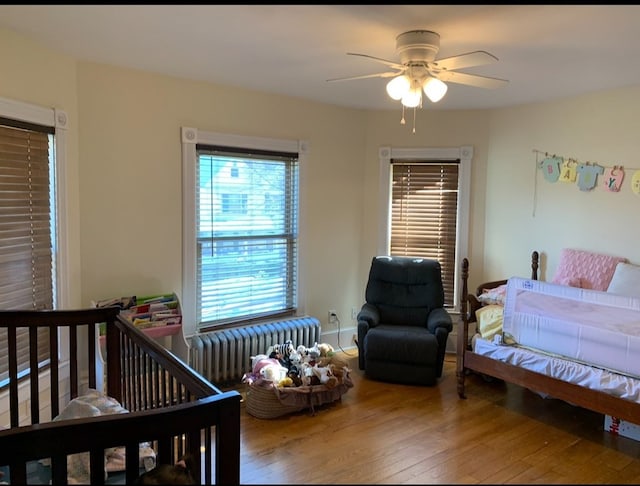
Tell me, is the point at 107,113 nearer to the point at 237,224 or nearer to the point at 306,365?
the point at 237,224

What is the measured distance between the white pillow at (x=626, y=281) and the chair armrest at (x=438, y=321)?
117 cm

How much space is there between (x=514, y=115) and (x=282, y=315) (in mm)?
2757

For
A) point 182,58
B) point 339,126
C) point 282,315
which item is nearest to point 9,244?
point 182,58

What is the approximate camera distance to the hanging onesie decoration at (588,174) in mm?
3930

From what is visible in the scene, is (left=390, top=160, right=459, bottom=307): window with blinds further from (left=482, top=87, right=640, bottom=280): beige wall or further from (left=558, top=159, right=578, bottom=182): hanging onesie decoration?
(left=558, top=159, right=578, bottom=182): hanging onesie decoration

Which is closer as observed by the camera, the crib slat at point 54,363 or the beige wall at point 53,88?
the crib slat at point 54,363

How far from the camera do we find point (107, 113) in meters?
3.36

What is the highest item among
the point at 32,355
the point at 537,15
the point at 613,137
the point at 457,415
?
the point at 537,15

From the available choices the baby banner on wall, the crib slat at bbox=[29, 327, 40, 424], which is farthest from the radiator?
the baby banner on wall

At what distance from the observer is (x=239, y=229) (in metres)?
4.09

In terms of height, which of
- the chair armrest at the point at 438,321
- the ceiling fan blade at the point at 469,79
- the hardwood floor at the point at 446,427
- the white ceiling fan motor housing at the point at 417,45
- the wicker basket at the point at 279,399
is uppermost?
the white ceiling fan motor housing at the point at 417,45

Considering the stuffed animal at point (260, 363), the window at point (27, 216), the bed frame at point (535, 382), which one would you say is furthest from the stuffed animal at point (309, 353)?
the window at point (27, 216)

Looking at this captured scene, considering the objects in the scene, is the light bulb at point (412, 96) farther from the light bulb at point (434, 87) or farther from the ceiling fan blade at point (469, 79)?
the ceiling fan blade at point (469, 79)

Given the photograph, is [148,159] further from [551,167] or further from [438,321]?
[551,167]
